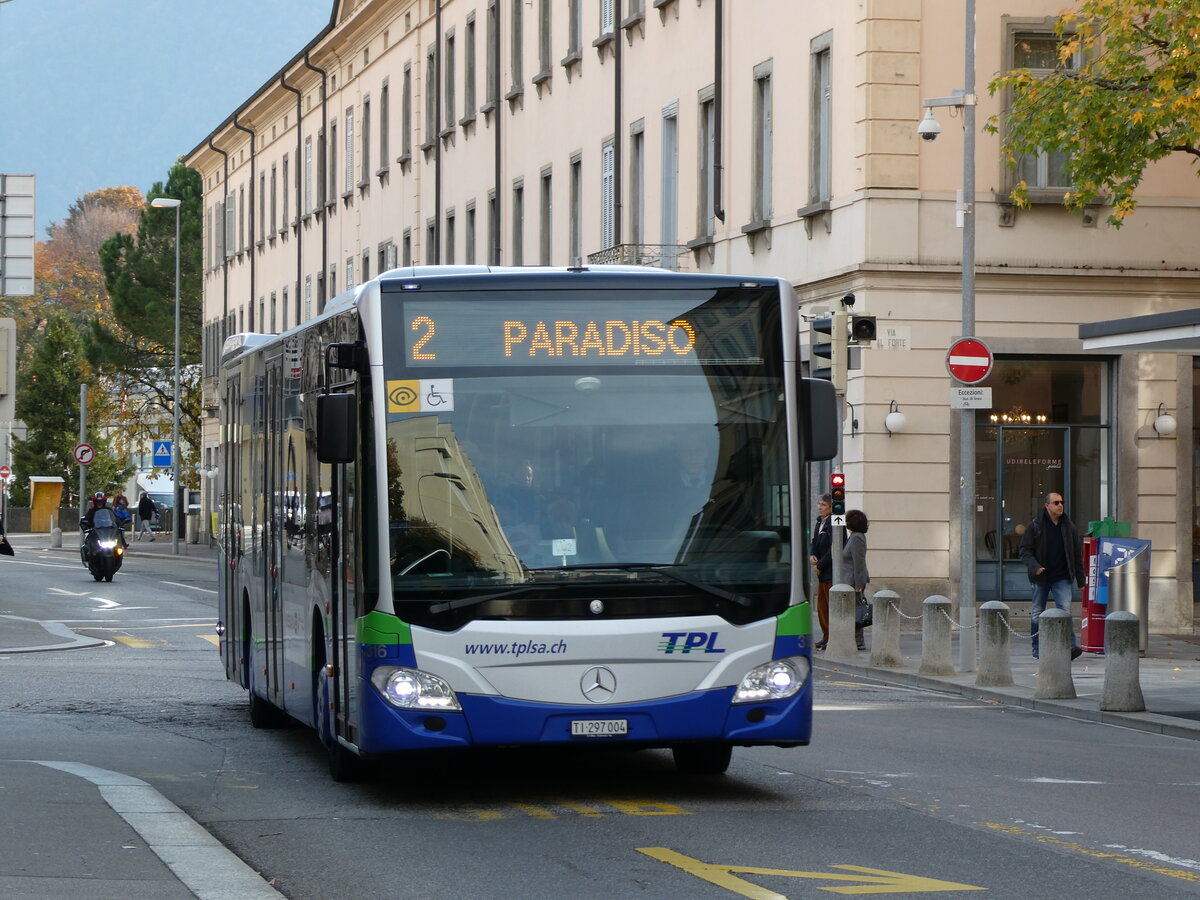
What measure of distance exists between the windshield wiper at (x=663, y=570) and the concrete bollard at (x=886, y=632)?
11.4 meters

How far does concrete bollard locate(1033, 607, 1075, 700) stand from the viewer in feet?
61.5

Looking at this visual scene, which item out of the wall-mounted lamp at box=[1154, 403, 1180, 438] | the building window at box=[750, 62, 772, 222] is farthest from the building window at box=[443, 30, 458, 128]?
the wall-mounted lamp at box=[1154, 403, 1180, 438]

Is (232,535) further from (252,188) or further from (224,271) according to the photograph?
(224,271)

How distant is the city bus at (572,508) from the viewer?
1093 centimetres

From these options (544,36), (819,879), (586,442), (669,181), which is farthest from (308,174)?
(819,879)

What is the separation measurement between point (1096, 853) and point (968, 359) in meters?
12.2

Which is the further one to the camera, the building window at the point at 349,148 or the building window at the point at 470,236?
the building window at the point at 349,148

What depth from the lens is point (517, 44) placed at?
45.9 metres

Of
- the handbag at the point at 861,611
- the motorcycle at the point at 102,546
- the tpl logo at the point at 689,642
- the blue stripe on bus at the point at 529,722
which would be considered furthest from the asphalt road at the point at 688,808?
the motorcycle at the point at 102,546

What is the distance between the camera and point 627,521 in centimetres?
1114

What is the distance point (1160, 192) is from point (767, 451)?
65.7ft

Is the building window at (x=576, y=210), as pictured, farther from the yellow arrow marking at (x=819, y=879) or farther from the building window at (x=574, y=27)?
the yellow arrow marking at (x=819, y=879)

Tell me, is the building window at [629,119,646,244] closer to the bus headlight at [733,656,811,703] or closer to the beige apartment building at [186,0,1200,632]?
the beige apartment building at [186,0,1200,632]

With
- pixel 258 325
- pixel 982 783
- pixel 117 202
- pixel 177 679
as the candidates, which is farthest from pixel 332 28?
pixel 117 202
